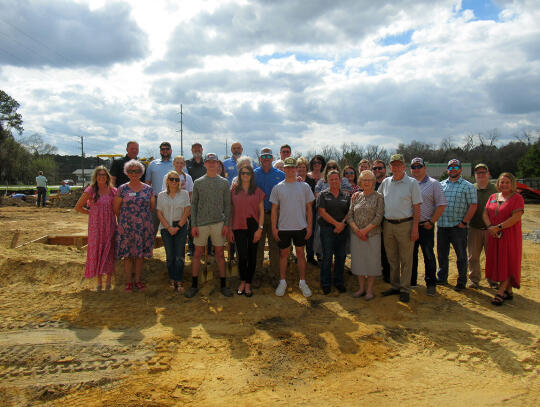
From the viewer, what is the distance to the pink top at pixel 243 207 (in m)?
5.12

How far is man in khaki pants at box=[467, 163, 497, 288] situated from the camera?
5.76m

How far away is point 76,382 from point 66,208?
65.6ft

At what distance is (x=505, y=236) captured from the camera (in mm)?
5105

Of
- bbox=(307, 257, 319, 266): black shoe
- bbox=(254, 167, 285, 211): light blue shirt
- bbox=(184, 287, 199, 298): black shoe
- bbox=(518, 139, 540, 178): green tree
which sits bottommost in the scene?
bbox=(184, 287, 199, 298): black shoe

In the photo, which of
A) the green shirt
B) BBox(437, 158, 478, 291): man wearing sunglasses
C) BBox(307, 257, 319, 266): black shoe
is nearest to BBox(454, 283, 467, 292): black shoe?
BBox(437, 158, 478, 291): man wearing sunglasses

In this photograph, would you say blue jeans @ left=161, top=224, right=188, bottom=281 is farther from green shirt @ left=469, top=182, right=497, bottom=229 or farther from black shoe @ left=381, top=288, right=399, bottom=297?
green shirt @ left=469, top=182, right=497, bottom=229

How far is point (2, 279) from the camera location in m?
6.25

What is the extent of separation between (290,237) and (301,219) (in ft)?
1.03

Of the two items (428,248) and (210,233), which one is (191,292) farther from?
(428,248)

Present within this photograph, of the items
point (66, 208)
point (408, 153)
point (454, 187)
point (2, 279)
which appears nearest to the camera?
point (454, 187)

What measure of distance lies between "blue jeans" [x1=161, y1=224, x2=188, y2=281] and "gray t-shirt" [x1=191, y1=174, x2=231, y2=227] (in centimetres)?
40

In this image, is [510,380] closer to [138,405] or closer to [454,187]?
[454,187]

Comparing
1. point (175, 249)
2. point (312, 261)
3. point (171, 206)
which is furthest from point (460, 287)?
point (171, 206)

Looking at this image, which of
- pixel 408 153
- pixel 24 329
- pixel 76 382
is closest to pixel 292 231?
pixel 76 382
